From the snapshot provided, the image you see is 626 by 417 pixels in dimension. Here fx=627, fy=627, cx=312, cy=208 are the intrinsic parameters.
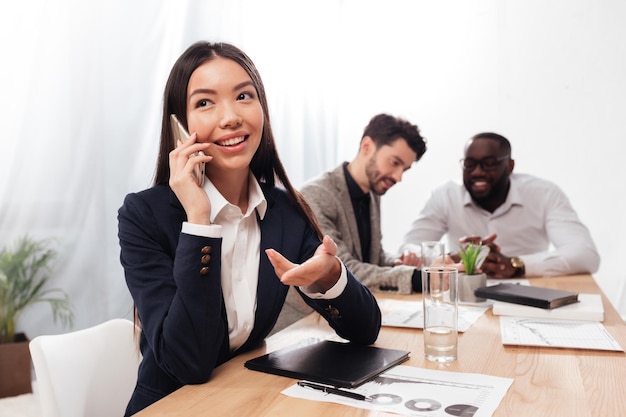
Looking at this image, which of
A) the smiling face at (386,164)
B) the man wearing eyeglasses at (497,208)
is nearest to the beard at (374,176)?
the smiling face at (386,164)

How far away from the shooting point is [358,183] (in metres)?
2.57

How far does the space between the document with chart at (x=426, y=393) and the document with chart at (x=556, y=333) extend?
295mm

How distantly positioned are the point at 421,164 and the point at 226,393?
11.2 feet

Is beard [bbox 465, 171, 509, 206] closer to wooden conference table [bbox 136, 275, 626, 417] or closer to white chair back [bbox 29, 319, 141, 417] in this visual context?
wooden conference table [bbox 136, 275, 626, 417]

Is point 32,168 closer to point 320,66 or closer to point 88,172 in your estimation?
point 88,172

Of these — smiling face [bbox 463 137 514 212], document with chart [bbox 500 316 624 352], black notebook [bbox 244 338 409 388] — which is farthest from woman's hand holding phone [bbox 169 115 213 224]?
smiling face [bbox 463 137 514 212]

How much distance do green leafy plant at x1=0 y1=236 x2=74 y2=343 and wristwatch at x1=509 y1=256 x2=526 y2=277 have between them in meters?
1.59

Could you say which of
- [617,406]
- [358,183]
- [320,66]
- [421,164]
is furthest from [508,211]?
[617,406]

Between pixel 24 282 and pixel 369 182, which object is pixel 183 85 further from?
pixel 369 182

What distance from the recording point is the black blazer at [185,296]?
3.64ft

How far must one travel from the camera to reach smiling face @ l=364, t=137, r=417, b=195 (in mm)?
2557

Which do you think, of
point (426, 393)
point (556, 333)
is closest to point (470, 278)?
point (556, 333)

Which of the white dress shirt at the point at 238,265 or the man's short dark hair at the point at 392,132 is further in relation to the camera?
the man's short dark hair at the point at 392,132

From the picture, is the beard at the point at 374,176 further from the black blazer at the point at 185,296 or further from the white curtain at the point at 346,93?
the black blazer at the point at 185,296
